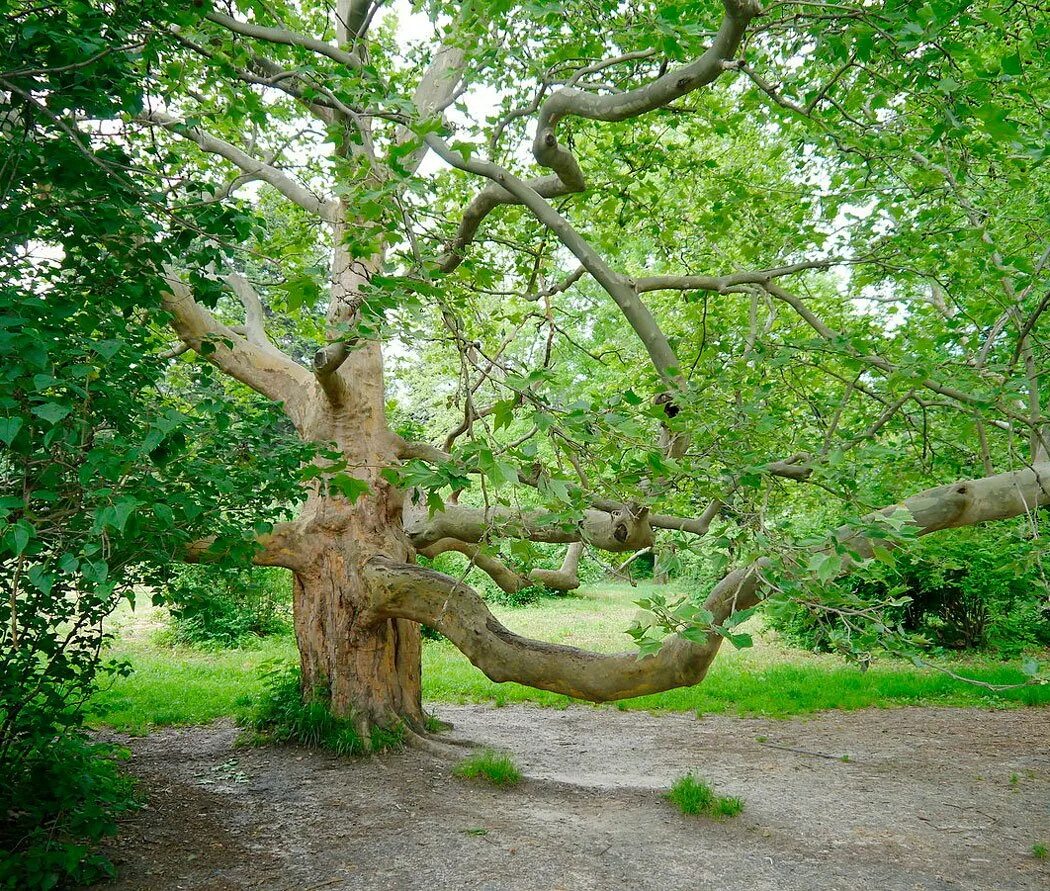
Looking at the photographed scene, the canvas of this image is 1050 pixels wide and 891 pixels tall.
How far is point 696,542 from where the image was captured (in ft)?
12.1

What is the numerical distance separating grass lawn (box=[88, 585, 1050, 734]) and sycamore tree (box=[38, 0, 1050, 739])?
2.76m

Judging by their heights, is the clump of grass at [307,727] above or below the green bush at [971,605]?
below

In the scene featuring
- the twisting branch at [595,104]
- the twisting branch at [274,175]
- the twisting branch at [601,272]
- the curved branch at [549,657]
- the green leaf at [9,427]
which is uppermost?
the twisting branch at [274,175]

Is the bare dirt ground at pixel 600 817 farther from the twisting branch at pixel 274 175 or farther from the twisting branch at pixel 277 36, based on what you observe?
the twisting branch at pixel 274 175

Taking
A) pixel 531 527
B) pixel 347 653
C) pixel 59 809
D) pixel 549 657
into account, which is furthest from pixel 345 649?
pixel 531 527

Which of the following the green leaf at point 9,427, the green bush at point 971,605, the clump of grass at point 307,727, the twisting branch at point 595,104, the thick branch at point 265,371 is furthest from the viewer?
the green bush at point 971,605

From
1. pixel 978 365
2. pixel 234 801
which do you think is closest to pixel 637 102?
pixel 978 365

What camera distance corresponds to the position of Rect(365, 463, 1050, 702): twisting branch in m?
5.50

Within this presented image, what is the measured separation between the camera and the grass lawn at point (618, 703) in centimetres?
896

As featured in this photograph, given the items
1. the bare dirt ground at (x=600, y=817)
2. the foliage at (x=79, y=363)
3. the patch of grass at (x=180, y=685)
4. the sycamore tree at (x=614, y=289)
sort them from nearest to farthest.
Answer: the foliage at (x=79, y=363)
the sycamore tree at (x=614, y=289)
the bare dirt ground at (x=600, y=817)
the patch of grass at (x=180, y=685)

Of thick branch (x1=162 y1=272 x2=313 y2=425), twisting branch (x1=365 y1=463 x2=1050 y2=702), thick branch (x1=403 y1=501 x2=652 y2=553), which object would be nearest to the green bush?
twisting branch (x1=365 y1=463 x2=1050 y2=702)

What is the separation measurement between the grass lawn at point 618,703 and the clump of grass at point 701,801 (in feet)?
13.4

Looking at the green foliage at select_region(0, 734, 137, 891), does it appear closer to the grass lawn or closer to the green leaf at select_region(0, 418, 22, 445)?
the green leaf at select_region(0, 418, 22, 445)

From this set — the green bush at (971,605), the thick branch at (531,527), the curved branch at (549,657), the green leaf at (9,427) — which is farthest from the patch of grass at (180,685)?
the green bush at (971,605)
